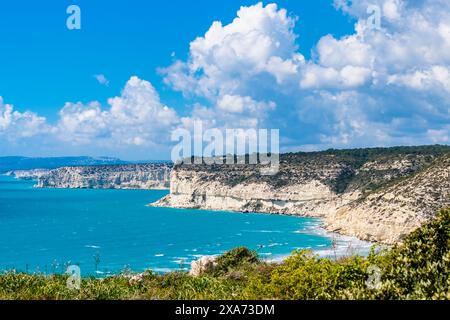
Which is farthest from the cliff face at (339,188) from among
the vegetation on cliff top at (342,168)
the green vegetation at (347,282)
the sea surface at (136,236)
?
the green vegetation at (347,282)

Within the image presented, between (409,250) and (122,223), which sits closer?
(409,250)

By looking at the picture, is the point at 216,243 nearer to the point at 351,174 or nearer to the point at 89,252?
the point at 89,252

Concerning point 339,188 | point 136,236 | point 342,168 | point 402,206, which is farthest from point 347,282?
point 342,168

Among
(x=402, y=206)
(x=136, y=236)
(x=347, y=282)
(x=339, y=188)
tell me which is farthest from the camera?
(x=339, y=188)

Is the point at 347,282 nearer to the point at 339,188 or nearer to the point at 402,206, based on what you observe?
the point at 402,206

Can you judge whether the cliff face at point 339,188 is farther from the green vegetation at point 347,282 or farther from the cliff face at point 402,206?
the green vegetation at point 347,282
